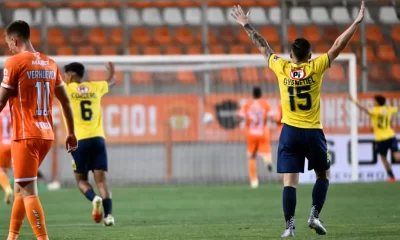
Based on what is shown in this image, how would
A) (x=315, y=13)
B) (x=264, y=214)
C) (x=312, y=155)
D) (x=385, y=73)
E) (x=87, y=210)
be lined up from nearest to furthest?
(x=312, y=155), (x=264, y=214), (x=87, y=210), (x=385, y=73), (x=315, y=13)

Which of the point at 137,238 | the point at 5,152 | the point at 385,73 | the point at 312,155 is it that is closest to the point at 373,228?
the point at 312,155

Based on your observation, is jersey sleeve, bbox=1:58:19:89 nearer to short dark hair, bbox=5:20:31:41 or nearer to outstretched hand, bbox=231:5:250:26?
short dark hair, bbox=5:20:31:41

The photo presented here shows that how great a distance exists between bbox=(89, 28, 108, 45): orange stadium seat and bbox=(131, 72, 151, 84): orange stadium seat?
4149mm

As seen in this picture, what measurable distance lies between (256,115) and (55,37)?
24.4ft

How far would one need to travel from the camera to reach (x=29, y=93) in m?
8.09

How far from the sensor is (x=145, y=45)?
26.4 metres

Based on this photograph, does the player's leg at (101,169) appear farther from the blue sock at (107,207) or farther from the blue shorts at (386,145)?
the blue shorts at (386,145)

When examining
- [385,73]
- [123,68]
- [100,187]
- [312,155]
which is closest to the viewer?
[312,155]

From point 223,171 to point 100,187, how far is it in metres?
11.2

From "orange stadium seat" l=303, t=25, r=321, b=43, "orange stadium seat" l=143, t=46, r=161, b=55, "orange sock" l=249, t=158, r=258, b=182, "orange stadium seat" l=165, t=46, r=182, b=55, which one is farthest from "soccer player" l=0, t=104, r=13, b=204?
"orange stadium seat" l=303, t=25, r=321, b=43

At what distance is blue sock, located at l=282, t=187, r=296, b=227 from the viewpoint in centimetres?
948

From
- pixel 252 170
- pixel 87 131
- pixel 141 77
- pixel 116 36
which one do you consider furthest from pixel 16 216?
pixel 116 36

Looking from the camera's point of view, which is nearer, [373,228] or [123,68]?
[373,228]

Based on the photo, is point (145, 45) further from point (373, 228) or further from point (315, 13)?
point (373, 228)
